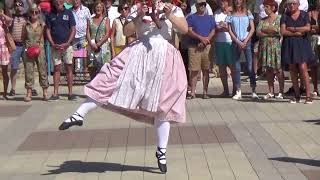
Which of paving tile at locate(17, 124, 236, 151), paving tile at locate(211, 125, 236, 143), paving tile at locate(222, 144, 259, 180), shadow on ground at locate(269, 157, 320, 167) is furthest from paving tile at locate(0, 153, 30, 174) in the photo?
shadow on ground at locate(269, 157, 320, 167)

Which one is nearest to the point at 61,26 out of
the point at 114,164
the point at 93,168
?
the point at 114,164

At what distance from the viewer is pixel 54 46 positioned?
43.4ft

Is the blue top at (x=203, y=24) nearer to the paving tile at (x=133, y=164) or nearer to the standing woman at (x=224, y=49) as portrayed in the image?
the standing woman at (x=224, y=49)

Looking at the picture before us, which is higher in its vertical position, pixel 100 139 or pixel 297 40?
pixel 297 40

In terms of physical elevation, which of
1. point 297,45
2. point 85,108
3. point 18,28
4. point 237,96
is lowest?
point 237,96

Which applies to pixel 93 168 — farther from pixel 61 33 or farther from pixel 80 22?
pixel 80 22

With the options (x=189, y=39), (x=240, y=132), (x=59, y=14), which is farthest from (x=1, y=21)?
(x=240, y=132)

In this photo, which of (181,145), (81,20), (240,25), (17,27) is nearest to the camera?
(181,145)

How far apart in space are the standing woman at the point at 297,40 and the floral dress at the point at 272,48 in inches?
14.6

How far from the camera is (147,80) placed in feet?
23.1

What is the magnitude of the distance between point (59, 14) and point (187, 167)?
6572 millimetres

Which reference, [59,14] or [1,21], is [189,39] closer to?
[59,14]

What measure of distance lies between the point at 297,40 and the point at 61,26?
4.24 m

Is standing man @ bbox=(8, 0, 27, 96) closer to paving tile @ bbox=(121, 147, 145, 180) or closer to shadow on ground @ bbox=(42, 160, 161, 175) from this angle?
paving tile @ bbox=(121, 147, 145, 180)
